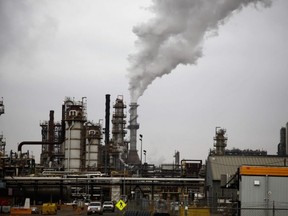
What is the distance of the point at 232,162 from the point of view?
68500 mm

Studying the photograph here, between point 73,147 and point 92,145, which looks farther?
point 92,145

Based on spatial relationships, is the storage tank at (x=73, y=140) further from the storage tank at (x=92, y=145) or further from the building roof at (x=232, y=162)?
the building roof at (x=232, y=162)

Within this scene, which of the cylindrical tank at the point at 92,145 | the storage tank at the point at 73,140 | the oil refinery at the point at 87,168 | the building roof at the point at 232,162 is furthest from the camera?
the cylindrical tank at the point at 92,145

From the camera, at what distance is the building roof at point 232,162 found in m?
66.9

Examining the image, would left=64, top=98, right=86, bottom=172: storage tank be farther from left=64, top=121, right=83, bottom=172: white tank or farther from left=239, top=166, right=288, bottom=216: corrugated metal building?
left=239, top=166, right=288, bottom=216: corrugated metal building

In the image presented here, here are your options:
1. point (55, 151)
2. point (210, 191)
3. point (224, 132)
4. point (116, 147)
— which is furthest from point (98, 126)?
point (210, 191)

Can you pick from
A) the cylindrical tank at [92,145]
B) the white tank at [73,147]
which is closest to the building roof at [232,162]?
the white tank at [73,147]

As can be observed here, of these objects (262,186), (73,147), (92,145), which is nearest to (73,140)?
(73,147)

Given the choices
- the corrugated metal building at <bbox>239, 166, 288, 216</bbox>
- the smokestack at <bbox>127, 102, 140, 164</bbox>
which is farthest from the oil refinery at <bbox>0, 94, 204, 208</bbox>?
the corrugated metal building at <bbox>239, 166, 288, 216</bbox>

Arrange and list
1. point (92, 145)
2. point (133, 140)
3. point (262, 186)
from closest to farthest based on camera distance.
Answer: point (262, 186) → point (92, 145) → point (133, 140)

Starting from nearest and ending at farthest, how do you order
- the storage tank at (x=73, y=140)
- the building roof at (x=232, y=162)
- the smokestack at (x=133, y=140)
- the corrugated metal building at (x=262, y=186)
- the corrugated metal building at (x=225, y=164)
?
the corrugated metal building at (x=262, y=186), the corrugated metal building at (x=225, y=164), the building roof at (x=232, y=162), the storage tank at (x=73, y=140), the smokestack at (x=133, y=140)

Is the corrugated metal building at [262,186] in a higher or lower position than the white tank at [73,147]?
lower

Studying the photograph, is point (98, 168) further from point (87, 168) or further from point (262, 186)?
point (262, 186)

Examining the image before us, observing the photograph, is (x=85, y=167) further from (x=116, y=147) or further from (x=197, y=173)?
(x=197, y=173)
